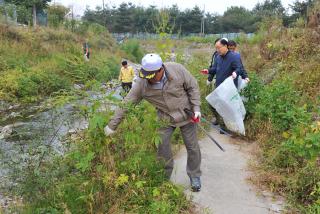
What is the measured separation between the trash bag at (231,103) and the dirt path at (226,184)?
1.00 ft

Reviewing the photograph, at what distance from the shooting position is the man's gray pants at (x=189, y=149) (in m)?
3.86

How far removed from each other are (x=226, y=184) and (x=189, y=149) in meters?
0.64

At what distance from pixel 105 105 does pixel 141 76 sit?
451mm

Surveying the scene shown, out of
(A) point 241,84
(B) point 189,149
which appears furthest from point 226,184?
(A) point 241,84

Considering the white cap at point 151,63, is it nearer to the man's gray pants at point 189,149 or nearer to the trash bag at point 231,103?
the man's gray pants at point 189,149

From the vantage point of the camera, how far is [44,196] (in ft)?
10.9

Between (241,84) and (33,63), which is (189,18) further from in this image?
(241,84)

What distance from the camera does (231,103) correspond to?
18.1ft

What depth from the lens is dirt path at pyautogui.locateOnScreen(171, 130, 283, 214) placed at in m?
3.64

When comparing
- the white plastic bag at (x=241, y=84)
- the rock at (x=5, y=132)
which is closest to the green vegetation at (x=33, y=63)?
the rock at (x=5, y=132)

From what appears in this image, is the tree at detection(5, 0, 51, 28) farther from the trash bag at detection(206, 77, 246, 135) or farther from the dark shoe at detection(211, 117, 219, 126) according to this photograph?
the trash bag at detection(206, 77, 246, 135)

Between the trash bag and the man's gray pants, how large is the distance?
172 cm

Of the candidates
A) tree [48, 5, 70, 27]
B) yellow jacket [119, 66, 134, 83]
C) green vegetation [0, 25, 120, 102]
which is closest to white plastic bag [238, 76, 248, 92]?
green vegetation [0, 25, 120, 102]

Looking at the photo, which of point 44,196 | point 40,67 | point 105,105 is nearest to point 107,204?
point 44,196
